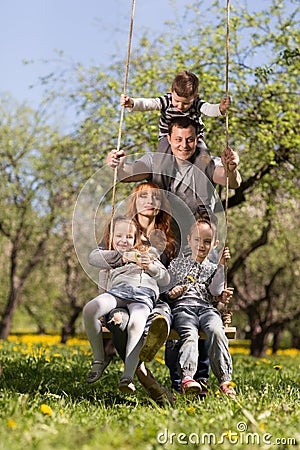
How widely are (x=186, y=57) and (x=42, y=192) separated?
806 centimetres

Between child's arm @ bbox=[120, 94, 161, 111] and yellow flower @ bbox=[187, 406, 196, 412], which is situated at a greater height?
child's arm @ bbox=[120, 94, 161, 111]

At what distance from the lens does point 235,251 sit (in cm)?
1727

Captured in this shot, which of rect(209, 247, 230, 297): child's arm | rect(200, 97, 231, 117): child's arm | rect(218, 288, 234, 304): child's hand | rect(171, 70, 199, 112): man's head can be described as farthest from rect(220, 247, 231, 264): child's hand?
rect(171, 70, 199, 112): man's head

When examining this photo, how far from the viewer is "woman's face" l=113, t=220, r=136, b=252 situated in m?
5.02

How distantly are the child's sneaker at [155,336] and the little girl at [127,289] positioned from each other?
0.44ft

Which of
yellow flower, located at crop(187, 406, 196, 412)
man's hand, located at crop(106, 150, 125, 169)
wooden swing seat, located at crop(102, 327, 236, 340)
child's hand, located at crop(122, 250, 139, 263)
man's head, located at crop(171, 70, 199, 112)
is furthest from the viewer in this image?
man's head, located at crop(171, 70, 199, 112)

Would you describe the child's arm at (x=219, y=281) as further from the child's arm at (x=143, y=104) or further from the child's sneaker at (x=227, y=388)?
the child's arm at (x=143, y=104)

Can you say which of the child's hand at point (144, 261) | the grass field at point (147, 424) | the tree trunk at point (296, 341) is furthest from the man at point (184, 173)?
the tree trunk at point (296, 341)

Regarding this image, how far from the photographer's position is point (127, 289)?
4836 mm

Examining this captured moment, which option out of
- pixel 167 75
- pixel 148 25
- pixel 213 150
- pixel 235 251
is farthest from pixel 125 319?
pixel 235 251

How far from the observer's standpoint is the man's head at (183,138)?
542 cm

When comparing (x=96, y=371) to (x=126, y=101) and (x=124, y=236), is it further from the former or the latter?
(x=126, y=101)

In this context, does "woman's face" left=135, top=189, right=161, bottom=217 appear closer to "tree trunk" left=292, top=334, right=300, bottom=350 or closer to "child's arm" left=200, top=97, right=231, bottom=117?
"child's arm" left=200, top=97, right=231, bottom=117

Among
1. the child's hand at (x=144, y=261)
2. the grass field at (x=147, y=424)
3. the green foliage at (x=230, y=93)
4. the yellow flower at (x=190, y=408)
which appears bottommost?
the grass field at (x=147, y=424)
